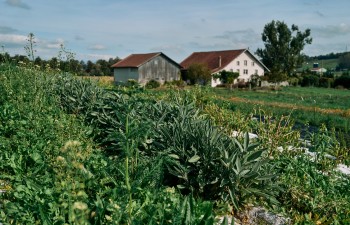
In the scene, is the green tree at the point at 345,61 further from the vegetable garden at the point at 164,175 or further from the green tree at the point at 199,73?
the vegetable garden at the point at 164,175

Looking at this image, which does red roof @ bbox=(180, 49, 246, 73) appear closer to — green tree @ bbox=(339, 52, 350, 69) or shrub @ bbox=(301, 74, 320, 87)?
shrub @ bbox=(301, 74, 320, 87)

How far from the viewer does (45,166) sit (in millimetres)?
4305

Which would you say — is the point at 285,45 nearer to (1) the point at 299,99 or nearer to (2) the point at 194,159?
(1) the point at 299,99

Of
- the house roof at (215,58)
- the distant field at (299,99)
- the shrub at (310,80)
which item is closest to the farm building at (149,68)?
the house roof at (215,58)

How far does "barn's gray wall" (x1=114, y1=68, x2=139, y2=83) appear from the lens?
2058 inches

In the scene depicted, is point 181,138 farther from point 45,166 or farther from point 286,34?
point 286,34

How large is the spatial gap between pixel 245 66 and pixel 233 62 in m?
2.95

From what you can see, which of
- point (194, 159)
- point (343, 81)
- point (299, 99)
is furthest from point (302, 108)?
point (343, 81)

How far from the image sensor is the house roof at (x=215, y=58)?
56191 mm

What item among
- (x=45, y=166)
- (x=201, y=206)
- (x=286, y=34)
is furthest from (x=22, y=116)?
(x=286, y=34)

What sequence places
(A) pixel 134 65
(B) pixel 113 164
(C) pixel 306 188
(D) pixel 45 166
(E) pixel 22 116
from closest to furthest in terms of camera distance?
(B) pixel 113 164 → (D) pixel 45 166 → (C) pixel 306 188 → (E) pixel 22 116 → (A) pixel 134 65

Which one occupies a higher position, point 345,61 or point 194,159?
point 345,61

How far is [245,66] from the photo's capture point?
2303 inches

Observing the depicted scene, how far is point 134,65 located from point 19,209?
49342mm
